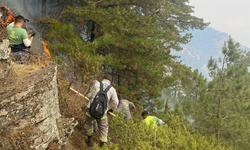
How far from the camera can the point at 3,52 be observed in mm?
3938

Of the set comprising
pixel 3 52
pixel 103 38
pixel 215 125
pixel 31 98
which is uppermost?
pixel 103 38

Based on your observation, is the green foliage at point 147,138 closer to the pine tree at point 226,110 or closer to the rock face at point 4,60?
the rock face at point 4,60

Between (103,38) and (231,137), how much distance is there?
9518mm

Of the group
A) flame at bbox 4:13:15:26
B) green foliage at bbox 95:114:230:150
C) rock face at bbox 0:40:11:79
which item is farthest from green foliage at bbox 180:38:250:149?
rock face at bbox 0:40:11:79

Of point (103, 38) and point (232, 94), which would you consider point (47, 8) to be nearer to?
point (103, 38)

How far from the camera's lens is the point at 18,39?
15.9 feet

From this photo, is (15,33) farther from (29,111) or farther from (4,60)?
(29,111)

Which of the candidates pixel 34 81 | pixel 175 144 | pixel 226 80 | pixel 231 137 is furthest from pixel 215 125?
pixel 34 81

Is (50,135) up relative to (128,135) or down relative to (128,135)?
up

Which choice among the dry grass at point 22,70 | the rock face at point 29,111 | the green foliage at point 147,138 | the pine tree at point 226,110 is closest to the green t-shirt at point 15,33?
the dry grass at point 22,70

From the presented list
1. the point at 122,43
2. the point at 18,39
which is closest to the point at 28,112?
the point at 18,39

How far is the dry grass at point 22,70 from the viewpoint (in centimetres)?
401

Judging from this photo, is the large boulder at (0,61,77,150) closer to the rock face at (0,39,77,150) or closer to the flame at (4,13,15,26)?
the rock face at (0,39,77,150)

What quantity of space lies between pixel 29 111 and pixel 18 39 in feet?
7.64
